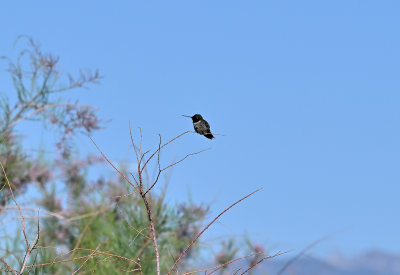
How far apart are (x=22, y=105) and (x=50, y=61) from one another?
624 millimetres

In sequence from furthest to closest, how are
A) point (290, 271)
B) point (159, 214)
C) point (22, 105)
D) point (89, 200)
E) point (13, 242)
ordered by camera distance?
point (89, 200) → point (159, 214) → point (22, 105) → point (13, 242) → point (290, 271)

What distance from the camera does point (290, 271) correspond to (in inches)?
136

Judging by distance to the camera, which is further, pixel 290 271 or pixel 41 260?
pixel 41 260

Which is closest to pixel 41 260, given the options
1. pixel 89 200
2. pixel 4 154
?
pixel 4 154

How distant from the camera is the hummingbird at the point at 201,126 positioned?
336cm

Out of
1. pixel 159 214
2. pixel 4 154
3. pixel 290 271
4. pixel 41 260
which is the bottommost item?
pixel 290 271

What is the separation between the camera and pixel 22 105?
6875 millimetres

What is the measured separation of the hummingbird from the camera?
132 inches

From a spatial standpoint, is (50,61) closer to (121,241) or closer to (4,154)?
(4,154)

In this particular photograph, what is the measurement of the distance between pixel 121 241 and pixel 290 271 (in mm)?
3830

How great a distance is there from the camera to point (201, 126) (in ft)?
11.2

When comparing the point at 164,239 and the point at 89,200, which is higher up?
the point at 89,200

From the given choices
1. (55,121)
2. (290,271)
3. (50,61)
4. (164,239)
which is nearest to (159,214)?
(164,239)

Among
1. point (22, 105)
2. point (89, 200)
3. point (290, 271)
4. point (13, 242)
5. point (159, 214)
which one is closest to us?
point (290, 271)
